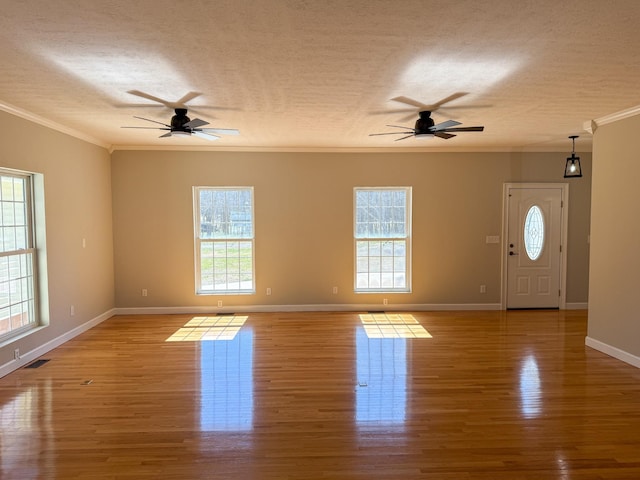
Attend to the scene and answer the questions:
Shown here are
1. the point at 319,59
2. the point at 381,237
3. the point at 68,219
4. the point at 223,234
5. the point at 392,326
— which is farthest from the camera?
the point at 381,237

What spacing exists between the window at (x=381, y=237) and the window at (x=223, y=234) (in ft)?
5.69

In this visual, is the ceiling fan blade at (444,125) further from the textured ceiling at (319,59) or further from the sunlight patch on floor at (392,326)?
the sunlight patch on floor at (392,326)

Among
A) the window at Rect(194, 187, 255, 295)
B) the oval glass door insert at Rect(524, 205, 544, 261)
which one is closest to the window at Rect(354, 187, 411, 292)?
the window at Rect(194, 187, 255, 295)

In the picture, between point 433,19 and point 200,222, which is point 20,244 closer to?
point 200,222

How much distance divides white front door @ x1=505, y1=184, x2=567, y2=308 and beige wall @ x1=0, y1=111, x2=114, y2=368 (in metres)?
6.22

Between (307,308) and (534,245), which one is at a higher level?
(534,245)

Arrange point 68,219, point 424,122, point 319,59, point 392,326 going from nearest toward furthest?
point 319,59 < point 424,122 < point 68,219 < point 392,326

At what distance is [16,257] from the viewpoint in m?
4.23

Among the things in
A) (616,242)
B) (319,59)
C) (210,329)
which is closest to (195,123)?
(319,59)

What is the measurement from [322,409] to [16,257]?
3.55m

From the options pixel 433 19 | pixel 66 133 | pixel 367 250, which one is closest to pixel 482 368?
pixel 367 250

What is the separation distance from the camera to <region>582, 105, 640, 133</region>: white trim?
408 centimetres

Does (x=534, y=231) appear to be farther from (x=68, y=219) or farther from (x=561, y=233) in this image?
(x=68, y=219)

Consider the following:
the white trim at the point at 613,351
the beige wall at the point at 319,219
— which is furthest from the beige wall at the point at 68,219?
the white trim at the point at 613,351
